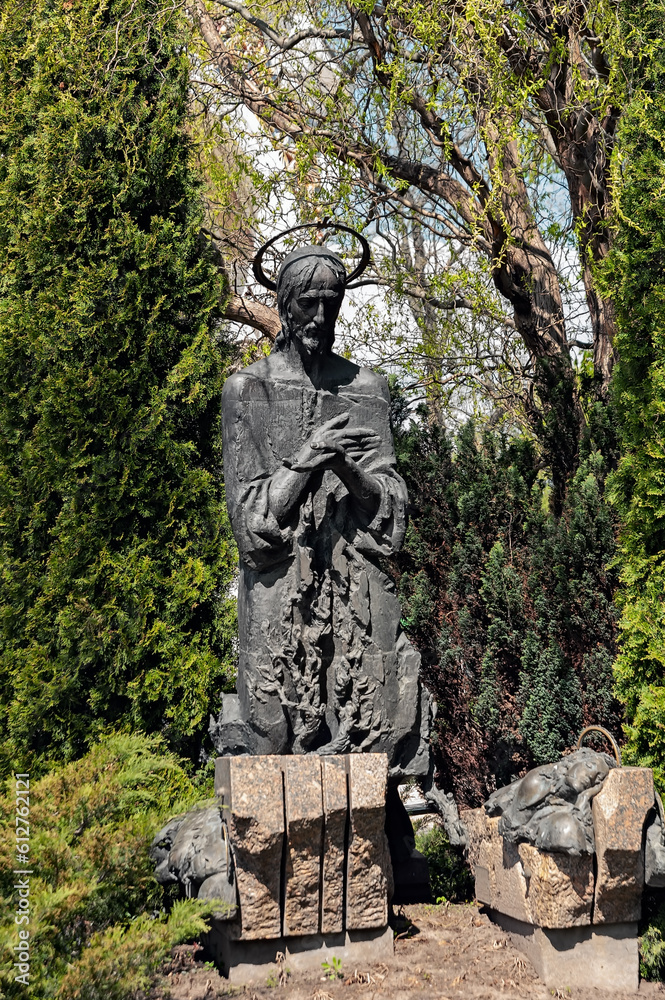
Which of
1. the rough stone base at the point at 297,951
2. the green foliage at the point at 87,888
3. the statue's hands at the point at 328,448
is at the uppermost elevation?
the statue's hands at the point at 328,448

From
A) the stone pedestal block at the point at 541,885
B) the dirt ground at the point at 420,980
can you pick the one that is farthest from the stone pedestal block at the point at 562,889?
the dirt ground at the point at 420,980

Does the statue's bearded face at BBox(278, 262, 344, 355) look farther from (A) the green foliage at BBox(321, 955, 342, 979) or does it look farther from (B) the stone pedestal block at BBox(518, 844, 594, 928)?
(A) the green foliage at BBox(321, 955, 342, 979)

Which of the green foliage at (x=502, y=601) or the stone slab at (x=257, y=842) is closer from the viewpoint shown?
the stone slab at (x=257, y=842)

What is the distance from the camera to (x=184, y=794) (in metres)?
5.27

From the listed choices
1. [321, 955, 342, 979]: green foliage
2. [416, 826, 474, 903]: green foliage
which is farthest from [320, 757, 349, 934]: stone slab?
[416, 826, 474, 903]: green foliage

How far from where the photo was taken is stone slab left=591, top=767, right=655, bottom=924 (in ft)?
11.8

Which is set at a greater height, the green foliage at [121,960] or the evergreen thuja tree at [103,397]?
the evergreen thuja tree at [103,397]

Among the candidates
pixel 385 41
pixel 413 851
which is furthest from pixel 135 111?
pixel 413 851

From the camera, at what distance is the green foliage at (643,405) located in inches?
171

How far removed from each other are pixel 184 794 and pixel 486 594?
7.34 ft

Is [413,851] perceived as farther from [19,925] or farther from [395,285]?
[395,285]

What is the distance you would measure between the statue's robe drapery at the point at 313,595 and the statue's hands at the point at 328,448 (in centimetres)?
11

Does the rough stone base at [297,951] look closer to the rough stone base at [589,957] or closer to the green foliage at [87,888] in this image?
the green foliage at [87,888]

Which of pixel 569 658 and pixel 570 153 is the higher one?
pixel 570 153
